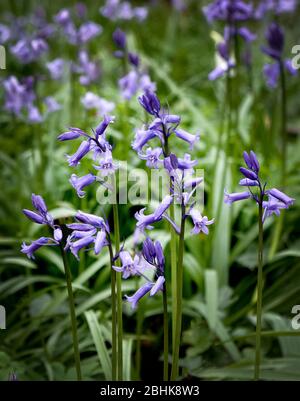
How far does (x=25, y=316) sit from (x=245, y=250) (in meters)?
1.40

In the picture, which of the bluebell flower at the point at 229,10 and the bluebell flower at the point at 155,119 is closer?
the bluebell flower at the point at 155,119

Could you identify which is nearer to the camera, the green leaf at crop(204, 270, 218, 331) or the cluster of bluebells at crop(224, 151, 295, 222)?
the cluster of bluebells at crop(224, 151, 295, 222)

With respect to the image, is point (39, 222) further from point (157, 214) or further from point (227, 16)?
point (227, 16)

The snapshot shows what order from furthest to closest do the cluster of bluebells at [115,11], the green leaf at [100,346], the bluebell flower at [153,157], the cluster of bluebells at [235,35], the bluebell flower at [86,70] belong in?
the cluster of bluebells at [115,11]
the bluebell flower at [86,70]
the cluster of bluebells at [235,35]
the green leaf at [100,346]
the bluebell flower at [153,157]

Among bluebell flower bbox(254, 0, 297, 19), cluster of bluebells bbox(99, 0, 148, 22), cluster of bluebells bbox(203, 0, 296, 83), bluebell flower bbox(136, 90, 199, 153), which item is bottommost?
bluebell flower bbox(136, 90, 199, 153)

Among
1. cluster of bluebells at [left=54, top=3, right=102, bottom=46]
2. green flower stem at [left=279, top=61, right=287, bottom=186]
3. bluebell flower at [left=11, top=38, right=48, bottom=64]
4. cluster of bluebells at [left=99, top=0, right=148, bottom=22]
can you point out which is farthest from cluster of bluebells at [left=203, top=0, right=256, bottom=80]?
cluster of bluebells at [left=99, top=0, right=148, bottom=22]

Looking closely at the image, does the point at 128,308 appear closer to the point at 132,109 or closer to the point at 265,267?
the point at 265,267

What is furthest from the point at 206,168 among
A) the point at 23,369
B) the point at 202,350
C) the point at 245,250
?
the point at 23,369

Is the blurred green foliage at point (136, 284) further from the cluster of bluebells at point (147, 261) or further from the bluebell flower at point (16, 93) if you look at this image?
the cluster of bluebells at point (147, 261)

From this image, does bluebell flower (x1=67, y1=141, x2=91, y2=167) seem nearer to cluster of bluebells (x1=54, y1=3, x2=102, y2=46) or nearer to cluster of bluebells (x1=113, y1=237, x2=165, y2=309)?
cluster of bluebells (x1=113, y1=237, x2=165, y2=309)

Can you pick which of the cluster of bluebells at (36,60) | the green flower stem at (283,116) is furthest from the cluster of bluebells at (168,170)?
the green flower stem at (283,116)

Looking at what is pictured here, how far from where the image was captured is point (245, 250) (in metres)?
3.60

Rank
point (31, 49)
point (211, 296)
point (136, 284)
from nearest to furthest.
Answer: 1. point (136, 284)
2. point (211, 296)
3. point (31, 49)

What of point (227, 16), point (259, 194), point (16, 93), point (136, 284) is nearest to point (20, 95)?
point (16, 93)
